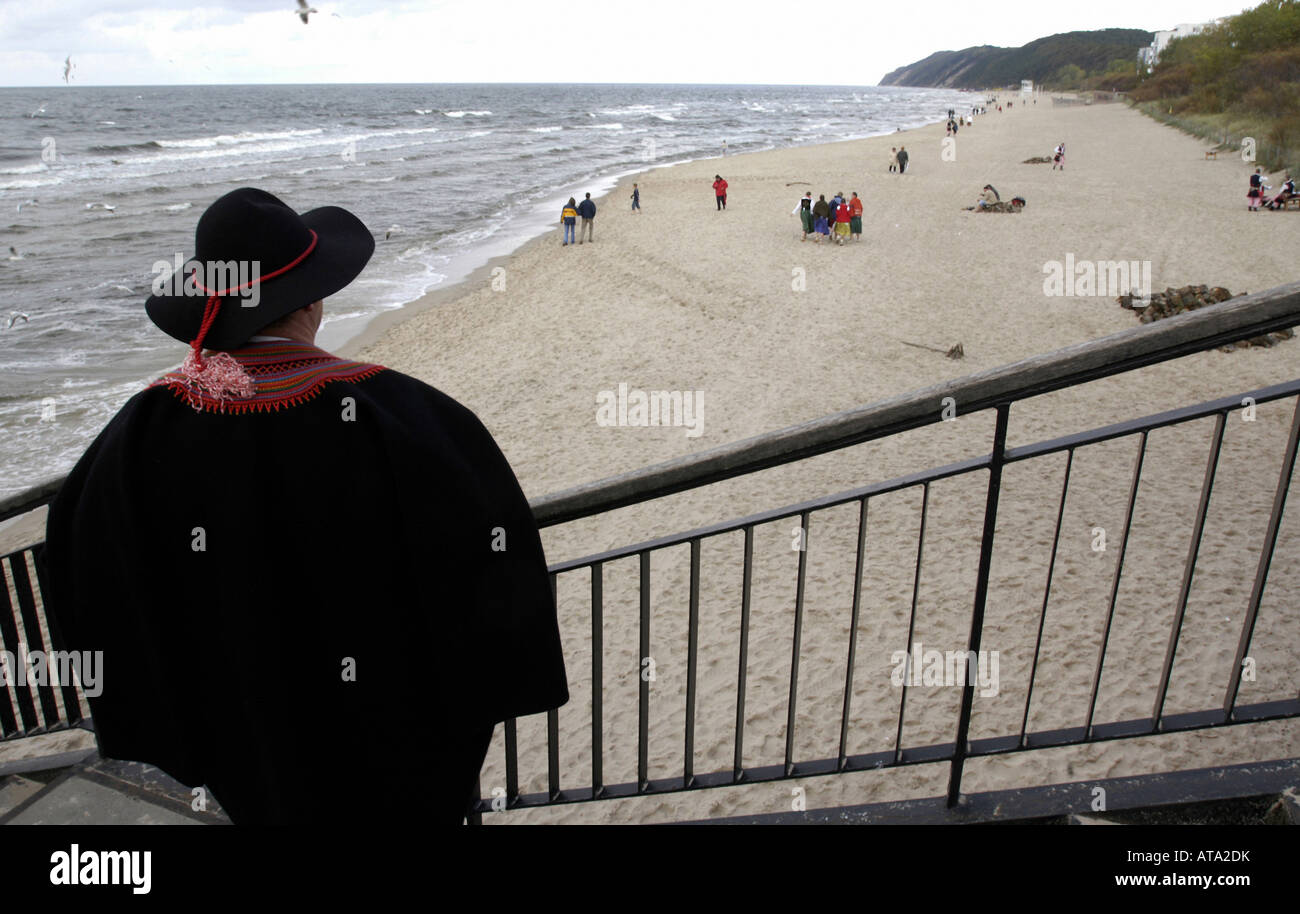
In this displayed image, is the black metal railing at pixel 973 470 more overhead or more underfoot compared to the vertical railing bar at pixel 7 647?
more overhead

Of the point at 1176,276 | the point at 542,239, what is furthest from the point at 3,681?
the point at 542,239

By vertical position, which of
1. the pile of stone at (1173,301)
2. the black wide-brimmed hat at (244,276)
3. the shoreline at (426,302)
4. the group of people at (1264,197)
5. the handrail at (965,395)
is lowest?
the shoreline at (426,302)

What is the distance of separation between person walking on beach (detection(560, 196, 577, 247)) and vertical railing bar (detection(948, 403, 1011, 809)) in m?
23.6

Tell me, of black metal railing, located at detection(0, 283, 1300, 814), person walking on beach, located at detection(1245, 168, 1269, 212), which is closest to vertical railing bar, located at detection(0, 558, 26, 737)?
black metal railing, located at detection(0, 283, 1300, 814)

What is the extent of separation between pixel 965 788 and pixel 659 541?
11.6 ft

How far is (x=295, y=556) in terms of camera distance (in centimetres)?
166

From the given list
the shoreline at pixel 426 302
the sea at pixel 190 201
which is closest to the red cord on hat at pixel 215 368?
the sea at pixel 190 201

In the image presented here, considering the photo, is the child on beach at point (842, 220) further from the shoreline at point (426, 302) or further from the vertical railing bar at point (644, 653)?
the vertical railing bar at point (644, 653)

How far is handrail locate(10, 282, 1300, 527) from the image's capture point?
1.60 m

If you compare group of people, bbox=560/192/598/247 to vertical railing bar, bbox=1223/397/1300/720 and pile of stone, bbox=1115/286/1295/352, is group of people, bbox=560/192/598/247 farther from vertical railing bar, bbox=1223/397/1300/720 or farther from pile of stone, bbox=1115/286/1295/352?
vertical railing bar, bbox=1223/397/1300/720

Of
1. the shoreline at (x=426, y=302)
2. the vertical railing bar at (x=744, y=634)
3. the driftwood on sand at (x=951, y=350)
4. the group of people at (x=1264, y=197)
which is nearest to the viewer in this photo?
the vertical railing bar at (x=744, y=634)

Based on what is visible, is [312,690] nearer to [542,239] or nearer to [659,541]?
[659,541]

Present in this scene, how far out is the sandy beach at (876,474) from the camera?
223 inches

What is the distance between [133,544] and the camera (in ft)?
5.39
